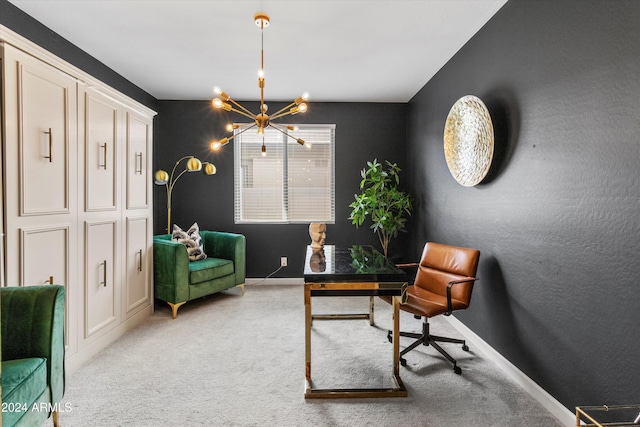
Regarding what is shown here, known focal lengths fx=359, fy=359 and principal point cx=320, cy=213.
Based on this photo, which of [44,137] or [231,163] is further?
[231,163]

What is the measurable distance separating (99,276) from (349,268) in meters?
2.02

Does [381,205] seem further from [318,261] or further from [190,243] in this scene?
[190,243]

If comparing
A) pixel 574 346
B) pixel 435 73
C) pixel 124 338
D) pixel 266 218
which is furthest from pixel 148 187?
pixel 574 346

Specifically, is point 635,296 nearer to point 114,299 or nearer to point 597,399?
point 597,399

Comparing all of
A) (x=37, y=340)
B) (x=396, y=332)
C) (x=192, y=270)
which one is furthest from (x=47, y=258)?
(x=396, y=332)

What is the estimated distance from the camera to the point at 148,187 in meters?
3.61

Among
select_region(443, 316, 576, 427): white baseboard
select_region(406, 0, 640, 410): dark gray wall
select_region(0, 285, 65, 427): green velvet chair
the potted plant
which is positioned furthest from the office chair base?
select_region(0, 285, 65, 427): green velvet chair

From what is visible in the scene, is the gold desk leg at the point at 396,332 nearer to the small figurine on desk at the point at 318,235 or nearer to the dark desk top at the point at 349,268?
the dark desk top at the point at 349,268

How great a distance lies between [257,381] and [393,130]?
12.3 ft

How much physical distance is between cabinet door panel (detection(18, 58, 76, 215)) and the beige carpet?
4.13 ft

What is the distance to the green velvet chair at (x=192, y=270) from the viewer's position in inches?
144

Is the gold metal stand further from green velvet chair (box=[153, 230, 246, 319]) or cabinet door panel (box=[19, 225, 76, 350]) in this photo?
green velvet chair (box=[153, 230, 246, 319])

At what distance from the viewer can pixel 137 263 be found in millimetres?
3430

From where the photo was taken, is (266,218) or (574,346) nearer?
(574,346)
